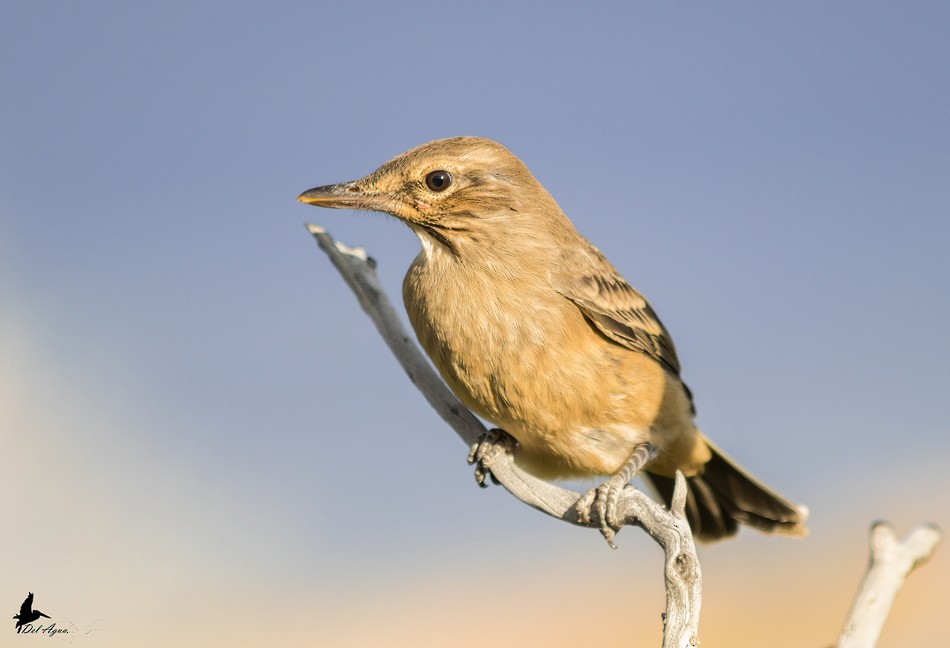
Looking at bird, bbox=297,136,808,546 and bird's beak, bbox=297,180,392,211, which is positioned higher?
bird's beak, bbox=297,180,392,211

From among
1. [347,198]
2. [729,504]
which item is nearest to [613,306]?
[347,198]

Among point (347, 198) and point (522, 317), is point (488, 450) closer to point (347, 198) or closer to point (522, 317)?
point (522, 317)

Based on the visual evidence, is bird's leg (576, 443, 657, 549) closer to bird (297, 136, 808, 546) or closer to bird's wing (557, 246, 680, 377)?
bird (297, 136, 808, 546)

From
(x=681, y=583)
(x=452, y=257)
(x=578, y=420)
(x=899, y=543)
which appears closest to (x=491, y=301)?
(x=452, y=257)

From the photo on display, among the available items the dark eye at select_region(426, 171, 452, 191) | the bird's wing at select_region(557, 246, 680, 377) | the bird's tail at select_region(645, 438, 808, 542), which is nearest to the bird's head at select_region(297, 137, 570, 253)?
the dark eye at select_region(426, 171, 452, 191)

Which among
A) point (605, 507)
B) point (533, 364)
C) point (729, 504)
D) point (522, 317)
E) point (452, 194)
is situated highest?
point (452, 194)

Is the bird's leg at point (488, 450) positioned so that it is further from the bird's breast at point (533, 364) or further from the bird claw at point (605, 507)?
the bird claw at point (605, 507)

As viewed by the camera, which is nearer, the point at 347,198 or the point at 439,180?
the point at 439,180

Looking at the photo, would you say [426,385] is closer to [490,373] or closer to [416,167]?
[490,373]
